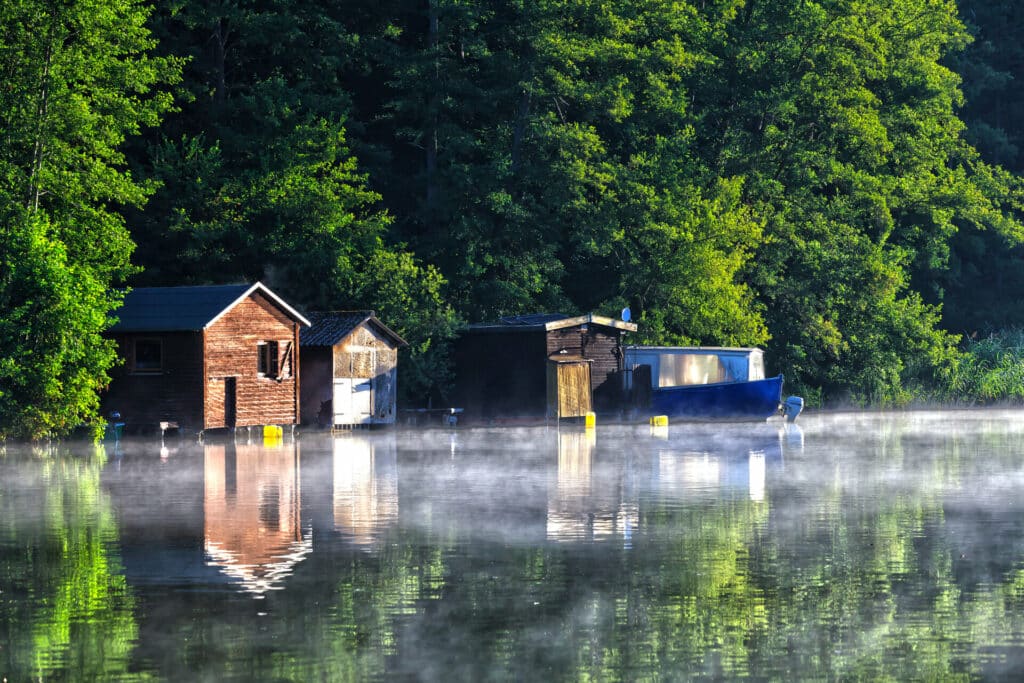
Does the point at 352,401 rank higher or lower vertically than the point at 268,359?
lower

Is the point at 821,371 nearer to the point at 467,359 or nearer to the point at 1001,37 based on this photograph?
the point at 467,359

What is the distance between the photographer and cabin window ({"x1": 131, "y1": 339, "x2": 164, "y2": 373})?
5384 cm

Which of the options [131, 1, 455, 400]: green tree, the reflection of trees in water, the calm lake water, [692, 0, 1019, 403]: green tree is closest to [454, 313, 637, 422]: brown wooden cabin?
[131, 1, 455, 400]: green tree

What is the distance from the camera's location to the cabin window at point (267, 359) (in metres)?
56.0

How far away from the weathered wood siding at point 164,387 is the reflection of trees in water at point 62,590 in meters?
21.9

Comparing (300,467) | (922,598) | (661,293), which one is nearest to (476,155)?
(661,293)

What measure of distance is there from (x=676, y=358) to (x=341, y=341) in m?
16.0

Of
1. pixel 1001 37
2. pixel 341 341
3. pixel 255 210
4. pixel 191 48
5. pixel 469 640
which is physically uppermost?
pixel 1001 37

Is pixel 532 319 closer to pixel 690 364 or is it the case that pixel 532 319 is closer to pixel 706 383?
pixel 690 364

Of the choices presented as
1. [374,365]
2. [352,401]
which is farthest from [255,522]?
[374,365]

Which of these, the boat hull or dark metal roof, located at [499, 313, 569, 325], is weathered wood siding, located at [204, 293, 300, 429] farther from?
the boat hull

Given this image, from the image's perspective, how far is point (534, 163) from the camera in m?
74.1

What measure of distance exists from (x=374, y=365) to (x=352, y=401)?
1.79m

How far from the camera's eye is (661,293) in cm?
7444
